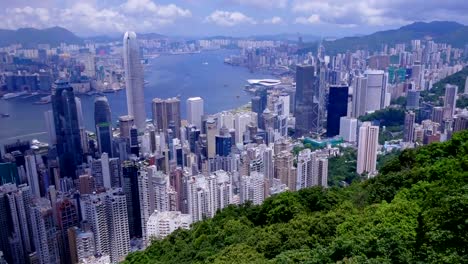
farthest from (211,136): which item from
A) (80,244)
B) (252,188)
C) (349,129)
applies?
(80,244)

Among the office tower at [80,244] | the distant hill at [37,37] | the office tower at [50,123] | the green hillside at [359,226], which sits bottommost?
the office tower at [80,244]

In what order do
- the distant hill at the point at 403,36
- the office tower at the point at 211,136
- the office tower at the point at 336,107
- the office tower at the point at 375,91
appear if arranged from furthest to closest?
the distant hill at the point at 403,36
the office tower at the point at 375,91
the office tower at the point at 336,107
the office tower at the point at 211,136

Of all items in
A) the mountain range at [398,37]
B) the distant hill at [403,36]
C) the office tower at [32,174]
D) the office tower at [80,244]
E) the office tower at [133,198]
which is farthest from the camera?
the distant hill at [403,36]

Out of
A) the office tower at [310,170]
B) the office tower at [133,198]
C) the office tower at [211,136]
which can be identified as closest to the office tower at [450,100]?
the office tower at [310,170]

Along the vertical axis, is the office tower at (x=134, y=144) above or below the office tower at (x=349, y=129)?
above

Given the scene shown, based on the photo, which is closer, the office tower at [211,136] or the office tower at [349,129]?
the office tower at [211,136]

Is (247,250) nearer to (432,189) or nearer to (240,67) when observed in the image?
(432,189)

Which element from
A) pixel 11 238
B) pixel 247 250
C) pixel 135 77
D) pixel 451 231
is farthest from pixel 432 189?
pixel 135 77

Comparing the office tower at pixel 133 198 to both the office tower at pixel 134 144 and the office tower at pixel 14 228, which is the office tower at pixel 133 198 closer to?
the office tower at pixel 14 228
